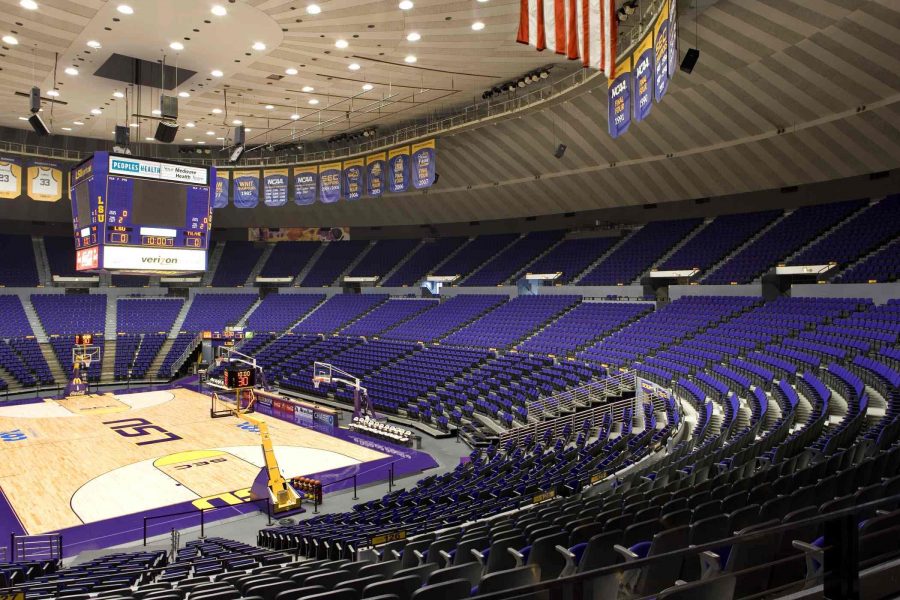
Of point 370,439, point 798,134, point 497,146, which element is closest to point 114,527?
point 370,439

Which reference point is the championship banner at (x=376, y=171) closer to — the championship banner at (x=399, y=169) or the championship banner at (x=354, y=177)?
the championship banner at (x=354, y=177)

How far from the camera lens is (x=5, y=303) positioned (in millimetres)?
35438

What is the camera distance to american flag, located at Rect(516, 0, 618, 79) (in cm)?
884

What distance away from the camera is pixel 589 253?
108 feet

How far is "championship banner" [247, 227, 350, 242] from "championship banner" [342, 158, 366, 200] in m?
17.5

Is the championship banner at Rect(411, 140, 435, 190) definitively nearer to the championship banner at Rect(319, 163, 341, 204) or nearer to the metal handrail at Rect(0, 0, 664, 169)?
the metal handrail at Rect(0, 0, 664, 169)

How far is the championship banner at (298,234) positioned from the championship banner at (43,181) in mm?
20060

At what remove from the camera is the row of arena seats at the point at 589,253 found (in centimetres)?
2266

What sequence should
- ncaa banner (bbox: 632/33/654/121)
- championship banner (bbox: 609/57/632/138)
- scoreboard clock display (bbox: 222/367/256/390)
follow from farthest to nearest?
scoreboard clock display (bbox: 222/367/256/390) → championship banner (bbox: 609/57/632/138) → ncaa banner (bbox: 632/33/654/121)

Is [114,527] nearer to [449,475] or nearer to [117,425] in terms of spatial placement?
[449,475]

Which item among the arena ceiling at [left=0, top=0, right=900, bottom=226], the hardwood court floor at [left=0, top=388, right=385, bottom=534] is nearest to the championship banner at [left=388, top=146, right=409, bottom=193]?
the arena ceiling at [left=0, top=0, right=900, bottom=226]

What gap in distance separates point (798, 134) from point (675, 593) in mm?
23507

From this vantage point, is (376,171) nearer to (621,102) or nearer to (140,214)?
(140,214)

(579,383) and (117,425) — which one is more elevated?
(579,383)
